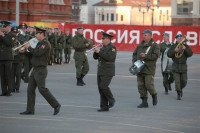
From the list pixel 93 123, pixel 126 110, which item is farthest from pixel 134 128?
pixel 126 110

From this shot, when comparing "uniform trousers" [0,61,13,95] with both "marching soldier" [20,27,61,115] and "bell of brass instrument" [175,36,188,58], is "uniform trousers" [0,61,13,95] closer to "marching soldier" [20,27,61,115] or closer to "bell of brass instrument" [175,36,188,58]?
"marching soldier" [20,27,61,115]

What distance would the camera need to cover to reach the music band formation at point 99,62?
1220 centimetres

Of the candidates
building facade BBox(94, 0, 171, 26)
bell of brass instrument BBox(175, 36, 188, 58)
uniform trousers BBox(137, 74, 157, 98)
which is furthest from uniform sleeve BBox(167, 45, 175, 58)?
building facade BBox(94, 0, 171, 26)

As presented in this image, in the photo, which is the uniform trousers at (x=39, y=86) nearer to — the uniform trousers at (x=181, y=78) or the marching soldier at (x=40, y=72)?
the marching soldier at (x=40, y=72)

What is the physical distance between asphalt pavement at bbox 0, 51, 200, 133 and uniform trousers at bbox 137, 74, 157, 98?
38 centimetres

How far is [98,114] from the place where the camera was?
12.6 metres

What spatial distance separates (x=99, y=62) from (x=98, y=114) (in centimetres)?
137

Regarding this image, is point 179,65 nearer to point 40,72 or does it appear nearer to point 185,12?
point 40,72

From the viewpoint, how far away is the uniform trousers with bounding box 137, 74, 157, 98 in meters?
13.7

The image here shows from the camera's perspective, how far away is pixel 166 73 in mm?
17219

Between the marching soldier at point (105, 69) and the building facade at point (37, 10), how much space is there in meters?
33.7

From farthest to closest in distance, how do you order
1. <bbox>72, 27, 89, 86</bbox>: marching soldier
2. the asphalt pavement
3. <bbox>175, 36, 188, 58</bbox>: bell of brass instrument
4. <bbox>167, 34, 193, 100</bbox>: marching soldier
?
<bbox>72, 27, 89, 86</bbox>: marching soldier, <bbox>167, 34, 193, 100</bbox>: marching soldier, <bbox>175, 36, 188, 58</bbox>: bell of brass instrument, the asphalt pavement

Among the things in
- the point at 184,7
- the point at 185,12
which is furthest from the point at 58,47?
the point at 184,7

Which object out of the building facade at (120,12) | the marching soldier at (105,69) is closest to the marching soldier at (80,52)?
the marching soldier at (105,69)
